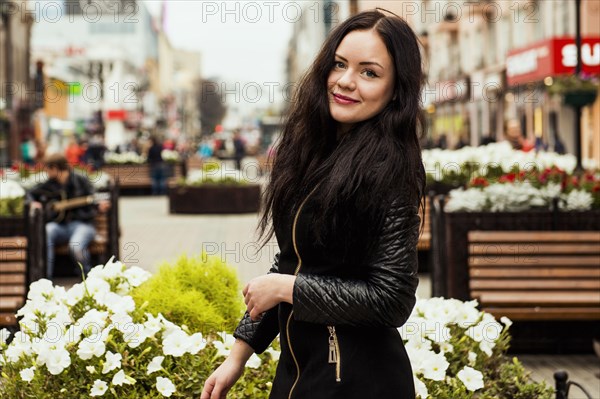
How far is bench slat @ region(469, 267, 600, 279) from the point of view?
8.21 meters

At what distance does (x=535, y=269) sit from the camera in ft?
27.1

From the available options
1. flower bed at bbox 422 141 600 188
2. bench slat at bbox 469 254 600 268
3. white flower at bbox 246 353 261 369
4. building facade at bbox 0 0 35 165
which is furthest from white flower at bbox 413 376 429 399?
building facade at bbox 0 0 35 165

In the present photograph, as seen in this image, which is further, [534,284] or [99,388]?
[534,284]

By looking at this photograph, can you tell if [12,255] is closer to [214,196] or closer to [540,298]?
[540,298]

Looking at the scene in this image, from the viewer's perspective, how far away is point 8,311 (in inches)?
314

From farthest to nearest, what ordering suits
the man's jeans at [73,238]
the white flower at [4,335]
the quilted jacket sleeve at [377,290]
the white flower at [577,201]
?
the man's jeans at [73,238]
the white flower at [577,201]
the white flower at [4,335]
the quilted jacket sleeve at [377,290]

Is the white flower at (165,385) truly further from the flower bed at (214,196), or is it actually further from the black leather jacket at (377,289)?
the flower bed at (214,196)

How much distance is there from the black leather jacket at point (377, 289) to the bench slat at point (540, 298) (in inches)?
211

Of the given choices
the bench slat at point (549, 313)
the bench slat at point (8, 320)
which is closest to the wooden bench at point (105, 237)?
the bench slat at point (8, 320)

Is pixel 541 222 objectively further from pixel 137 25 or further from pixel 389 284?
pixel 137 25

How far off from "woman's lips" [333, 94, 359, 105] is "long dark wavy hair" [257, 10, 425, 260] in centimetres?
5

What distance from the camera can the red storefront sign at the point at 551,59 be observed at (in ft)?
83.9

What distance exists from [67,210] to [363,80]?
9.90 meters

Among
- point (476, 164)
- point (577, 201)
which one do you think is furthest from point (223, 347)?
point (476, 164)
